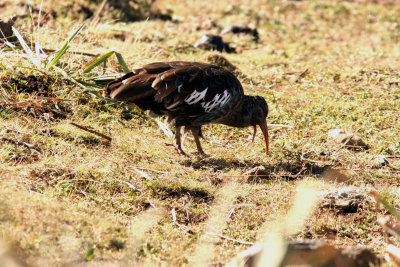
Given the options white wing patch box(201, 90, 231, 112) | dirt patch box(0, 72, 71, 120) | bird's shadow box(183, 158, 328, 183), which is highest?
white wing patch box(201, 90, 231, 112)

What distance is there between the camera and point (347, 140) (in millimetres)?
5793

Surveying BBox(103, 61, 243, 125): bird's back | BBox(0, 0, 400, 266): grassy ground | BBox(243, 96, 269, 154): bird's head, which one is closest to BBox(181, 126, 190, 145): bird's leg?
BBox(0, 0, 400, 266): grassy ground

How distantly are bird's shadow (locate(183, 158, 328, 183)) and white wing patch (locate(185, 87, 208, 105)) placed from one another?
66 cm

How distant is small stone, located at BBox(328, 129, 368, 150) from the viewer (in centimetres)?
584

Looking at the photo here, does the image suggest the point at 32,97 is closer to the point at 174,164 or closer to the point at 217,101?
the point at 174,164

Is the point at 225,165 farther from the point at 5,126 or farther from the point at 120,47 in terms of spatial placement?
the point at 120,47

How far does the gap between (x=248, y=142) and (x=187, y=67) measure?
4.71 feet

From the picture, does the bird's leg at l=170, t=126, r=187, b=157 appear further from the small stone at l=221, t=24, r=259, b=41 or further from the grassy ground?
the small stone at l=221, t=24, r=259, b=41

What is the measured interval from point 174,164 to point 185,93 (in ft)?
2.58

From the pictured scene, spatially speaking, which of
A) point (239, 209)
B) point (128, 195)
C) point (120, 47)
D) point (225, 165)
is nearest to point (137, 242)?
point (128, 195)

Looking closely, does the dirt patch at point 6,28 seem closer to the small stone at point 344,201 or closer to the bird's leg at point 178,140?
the bird's leg at point 178,140

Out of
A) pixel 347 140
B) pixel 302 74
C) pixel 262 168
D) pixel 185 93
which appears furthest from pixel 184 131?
pixel 302 74

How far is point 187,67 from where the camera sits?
5.34 m

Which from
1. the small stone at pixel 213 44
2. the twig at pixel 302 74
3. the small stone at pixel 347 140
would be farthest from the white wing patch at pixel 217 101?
the small stone at pixel 213 44
